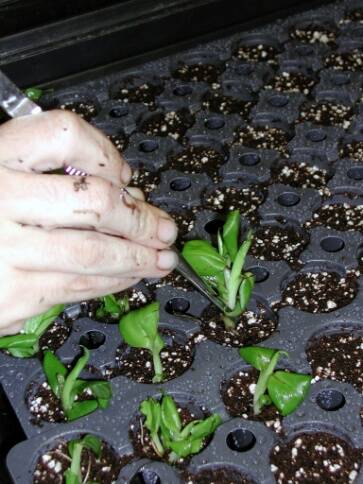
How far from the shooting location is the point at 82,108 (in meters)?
1.20

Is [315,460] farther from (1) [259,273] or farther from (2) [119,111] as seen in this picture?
(2) [119,111]

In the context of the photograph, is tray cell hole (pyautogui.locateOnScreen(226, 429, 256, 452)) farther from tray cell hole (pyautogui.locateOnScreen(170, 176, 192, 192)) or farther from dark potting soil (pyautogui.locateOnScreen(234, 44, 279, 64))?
dark potting soil (pyautogui.locateOnScreen(234, 44, 279, 64))

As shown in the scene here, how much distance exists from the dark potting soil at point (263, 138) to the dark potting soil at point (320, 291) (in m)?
0.24

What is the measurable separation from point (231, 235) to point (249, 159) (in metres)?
0.23

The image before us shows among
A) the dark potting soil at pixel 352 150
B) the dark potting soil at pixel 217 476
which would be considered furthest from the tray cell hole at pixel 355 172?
the dark potting soil at pixel 217 476

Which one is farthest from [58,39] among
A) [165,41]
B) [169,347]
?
[169,347]

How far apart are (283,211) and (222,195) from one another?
9cm

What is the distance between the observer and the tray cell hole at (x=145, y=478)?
76cm

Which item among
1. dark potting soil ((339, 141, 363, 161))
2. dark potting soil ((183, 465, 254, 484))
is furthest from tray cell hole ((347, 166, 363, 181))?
dark potting soil ((183, 465, 254, 484))

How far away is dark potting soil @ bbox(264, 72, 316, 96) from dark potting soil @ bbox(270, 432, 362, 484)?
591 mm

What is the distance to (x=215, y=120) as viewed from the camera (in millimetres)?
1148

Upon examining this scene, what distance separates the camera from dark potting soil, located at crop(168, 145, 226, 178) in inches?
42.4

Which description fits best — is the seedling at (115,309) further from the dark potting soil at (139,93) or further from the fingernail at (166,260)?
the dark potting soil at (139,93)

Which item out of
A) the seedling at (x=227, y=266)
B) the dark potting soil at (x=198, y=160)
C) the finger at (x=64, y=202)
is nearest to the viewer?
the finger at (x=64, y=202)
